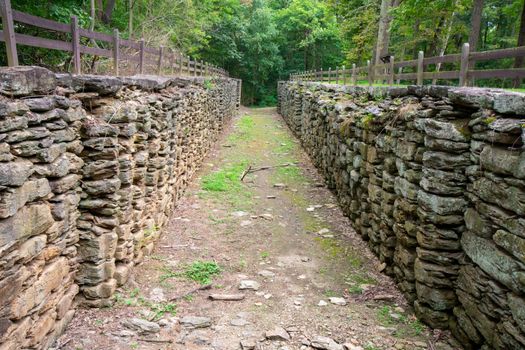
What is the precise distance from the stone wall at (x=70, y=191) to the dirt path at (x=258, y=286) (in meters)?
0.50

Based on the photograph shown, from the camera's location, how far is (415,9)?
14695mm

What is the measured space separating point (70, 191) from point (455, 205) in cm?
462

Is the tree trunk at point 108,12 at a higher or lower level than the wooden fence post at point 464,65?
higher

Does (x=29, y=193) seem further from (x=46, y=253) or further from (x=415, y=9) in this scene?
(x=415, y=9)

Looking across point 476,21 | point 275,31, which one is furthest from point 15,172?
point 275,31

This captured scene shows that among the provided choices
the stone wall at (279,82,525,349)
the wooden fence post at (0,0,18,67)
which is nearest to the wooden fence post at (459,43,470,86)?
the stone wall at (279,82,525,349)

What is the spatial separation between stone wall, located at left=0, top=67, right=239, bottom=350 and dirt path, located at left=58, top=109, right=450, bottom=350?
0.50 m

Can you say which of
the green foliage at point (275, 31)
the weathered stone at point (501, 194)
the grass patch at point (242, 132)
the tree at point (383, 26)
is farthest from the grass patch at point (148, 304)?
the tree at point (383, 26)

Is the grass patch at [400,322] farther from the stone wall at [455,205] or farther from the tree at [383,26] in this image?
the tree at [383,26]

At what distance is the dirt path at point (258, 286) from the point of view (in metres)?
4.98

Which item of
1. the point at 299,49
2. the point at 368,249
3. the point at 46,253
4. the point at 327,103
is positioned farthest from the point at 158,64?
the point at 299,49

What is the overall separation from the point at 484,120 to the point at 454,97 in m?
0.67

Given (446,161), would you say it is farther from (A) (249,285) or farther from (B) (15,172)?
(B) (15,172)

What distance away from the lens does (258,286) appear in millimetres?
6418
